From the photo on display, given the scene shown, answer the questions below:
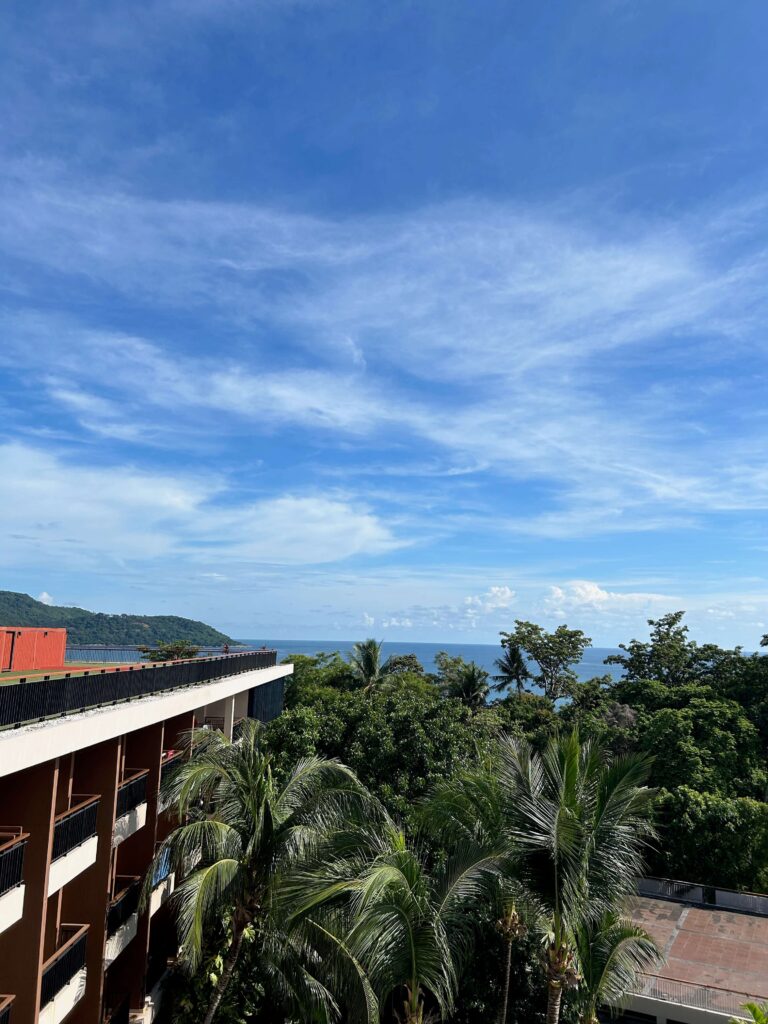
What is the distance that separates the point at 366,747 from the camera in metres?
24.5

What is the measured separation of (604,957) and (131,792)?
9.98 metres

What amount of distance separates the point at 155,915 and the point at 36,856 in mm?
8880

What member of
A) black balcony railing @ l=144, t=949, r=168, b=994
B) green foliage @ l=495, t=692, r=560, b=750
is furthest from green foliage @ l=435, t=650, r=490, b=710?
black balcony railing @ l=144, t=949, r=168, b=994

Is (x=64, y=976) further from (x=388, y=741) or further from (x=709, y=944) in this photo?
(x=709, y=944)

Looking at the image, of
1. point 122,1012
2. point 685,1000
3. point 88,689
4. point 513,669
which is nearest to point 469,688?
point 513,669

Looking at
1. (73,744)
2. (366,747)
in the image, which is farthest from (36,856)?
(366,747)

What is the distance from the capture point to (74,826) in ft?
42.1

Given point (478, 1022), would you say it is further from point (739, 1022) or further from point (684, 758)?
point (684, 758)

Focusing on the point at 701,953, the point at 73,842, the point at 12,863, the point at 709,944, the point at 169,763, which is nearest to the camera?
the point at 12,863

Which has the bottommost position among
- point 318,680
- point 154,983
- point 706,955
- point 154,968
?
point 706,955

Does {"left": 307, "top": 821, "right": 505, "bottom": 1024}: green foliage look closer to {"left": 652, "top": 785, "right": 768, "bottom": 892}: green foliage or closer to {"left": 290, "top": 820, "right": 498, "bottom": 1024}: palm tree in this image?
{"left": 290, "top": 820, "right": 498, "bottom": 1024}: palm tree

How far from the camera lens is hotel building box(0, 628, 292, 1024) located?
11.0m

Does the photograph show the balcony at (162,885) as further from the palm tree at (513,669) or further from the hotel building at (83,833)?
the palm tree at (513,669)

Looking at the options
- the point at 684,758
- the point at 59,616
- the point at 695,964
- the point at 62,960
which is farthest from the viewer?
the point at 59,616
